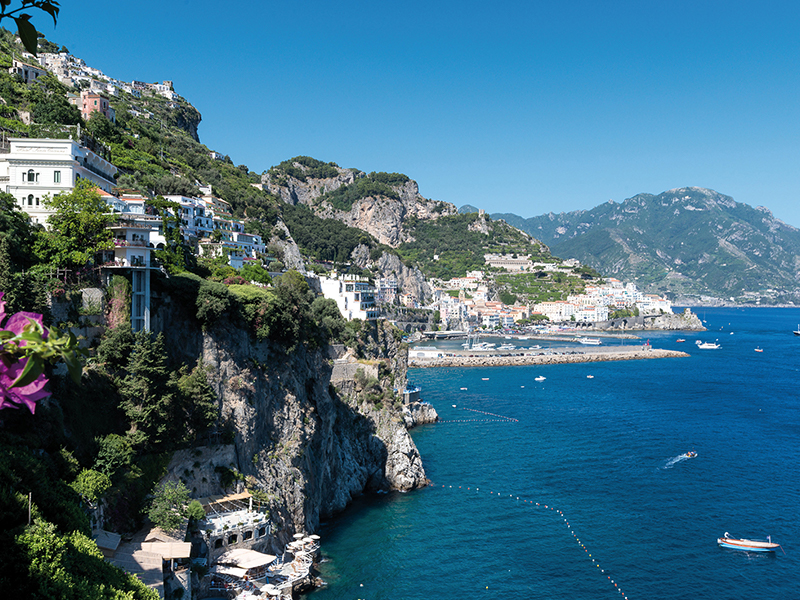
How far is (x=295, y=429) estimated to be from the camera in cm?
3044

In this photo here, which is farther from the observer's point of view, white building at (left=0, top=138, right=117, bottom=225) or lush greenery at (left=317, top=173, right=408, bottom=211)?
lush greenery at (left=317, top=173, right=408, bottom=211)

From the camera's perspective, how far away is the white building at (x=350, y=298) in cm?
5788

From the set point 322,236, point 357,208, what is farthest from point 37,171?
point 357,208

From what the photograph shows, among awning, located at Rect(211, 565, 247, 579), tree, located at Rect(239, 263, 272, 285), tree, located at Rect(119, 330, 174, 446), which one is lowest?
awning, located at Rect(211, 565, 247, 579)

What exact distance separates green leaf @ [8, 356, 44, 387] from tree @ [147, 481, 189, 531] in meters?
20.0

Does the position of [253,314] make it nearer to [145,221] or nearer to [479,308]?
[145,221]

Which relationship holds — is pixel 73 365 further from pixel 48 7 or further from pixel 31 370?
pixel 48 7

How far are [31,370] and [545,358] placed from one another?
104 m

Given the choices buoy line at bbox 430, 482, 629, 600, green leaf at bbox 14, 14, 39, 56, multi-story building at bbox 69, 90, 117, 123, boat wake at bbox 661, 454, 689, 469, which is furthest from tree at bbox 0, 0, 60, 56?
multi-story building at bbox 69, 90, 117, 123

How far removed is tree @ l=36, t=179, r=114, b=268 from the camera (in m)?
22.1

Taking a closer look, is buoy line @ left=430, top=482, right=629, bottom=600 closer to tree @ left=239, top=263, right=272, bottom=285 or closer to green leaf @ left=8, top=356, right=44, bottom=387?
tree @ left=239, top=263, right=272, bottom=285

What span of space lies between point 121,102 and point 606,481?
243ft

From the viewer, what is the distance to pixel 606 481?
131ft

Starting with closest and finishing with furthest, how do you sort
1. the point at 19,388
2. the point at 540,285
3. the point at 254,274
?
the point at 19,388 → the point at 254,274 → the point at 540,285
